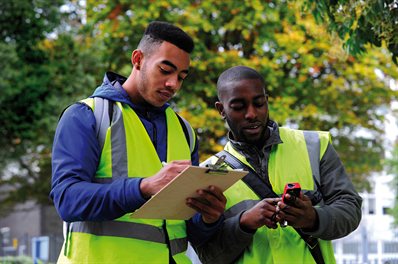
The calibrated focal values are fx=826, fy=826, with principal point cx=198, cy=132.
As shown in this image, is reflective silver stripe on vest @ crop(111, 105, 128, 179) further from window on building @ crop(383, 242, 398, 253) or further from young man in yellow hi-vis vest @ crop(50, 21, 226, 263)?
window on building @ crop(383, 242, 398, 253)

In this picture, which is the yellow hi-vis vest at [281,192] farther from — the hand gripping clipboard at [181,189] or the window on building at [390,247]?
the window on building at [390,247]

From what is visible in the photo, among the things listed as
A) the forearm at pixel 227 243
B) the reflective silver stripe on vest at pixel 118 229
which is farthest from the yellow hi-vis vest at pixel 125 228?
the forearm at pixel 227 243

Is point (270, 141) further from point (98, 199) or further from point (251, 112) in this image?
point (98, 199)

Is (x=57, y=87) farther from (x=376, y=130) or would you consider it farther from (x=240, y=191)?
(x=240, y=191)

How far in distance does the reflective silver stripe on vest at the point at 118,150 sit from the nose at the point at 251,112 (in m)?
0.81

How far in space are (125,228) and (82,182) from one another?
0.29 meters

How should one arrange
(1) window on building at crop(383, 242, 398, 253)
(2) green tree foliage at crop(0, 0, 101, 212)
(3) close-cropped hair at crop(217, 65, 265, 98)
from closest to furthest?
(3) close-cropped hair at crop(217, 65, 265, 98), (1) window on building at crop(383, 242, 398, 253), (2) green tree foliage at crop(0, 0, 101, 212)

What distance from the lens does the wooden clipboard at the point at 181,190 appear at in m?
3.20

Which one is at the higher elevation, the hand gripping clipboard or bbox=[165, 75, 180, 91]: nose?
bbox=[165, 75, 180, 91]: nose

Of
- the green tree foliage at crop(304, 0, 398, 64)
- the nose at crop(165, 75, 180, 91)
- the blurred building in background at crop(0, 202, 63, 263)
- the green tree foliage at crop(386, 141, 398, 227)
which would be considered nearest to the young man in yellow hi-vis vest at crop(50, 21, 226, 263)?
the nose at crop(165, 75, 180, 91)

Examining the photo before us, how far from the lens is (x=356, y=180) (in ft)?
77.6

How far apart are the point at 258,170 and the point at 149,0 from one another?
1594 centimetres

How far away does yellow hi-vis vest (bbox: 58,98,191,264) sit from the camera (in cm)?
343

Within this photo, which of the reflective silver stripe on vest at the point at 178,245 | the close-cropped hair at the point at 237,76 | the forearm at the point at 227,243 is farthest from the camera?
the close-cropped hair at the point at 237,76
